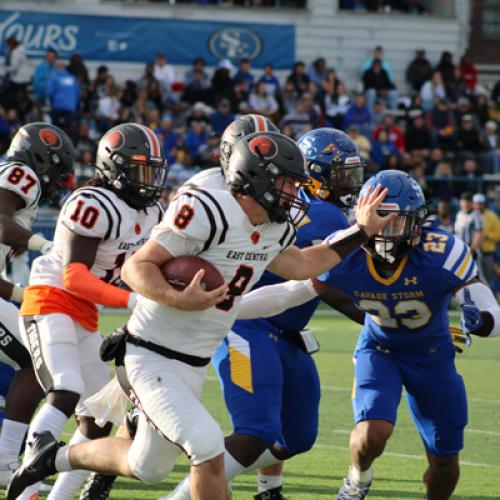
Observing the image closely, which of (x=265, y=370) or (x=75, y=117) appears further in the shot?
(x=75, y=117)

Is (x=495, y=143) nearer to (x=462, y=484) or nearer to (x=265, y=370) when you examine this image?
(x=462, y=484)

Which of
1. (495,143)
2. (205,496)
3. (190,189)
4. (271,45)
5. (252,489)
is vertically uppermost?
(271,45)

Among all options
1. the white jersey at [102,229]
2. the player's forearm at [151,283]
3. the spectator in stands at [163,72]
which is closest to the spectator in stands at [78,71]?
the spectator in stands at [163,72]

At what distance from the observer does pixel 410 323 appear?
5.49 m

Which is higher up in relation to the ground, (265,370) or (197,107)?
(197,107)

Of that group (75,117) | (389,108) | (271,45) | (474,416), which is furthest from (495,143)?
(474,416)

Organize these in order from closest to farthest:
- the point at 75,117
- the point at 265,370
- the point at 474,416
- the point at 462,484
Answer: the point at 265,370 < the point at 462,484 < the point at 474,416 < the point at 75,117

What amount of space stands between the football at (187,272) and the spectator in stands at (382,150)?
13.9 m

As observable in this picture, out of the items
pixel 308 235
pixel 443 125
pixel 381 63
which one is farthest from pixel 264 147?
pixel 381 63

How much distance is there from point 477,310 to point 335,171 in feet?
3.58

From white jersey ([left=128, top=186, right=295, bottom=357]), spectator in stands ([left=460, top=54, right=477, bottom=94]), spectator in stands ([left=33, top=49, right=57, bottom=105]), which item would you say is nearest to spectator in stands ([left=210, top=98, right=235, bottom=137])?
spectator in stands ([left=33, top=49, right=57, bottom=105])

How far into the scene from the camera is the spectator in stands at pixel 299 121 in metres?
18.3

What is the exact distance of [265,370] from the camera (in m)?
5.25

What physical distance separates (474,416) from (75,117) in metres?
10.5
